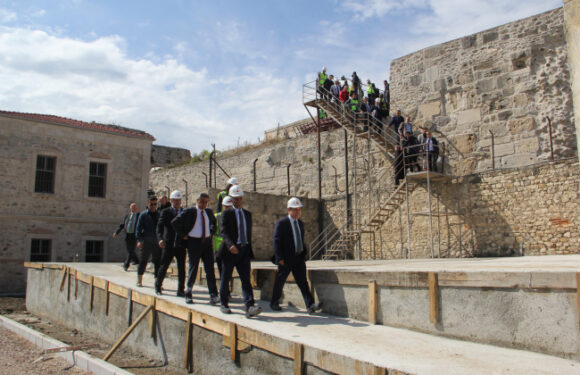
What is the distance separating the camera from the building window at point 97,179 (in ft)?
66.2

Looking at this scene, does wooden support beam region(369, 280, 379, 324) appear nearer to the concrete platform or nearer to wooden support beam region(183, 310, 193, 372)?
the concrete platform

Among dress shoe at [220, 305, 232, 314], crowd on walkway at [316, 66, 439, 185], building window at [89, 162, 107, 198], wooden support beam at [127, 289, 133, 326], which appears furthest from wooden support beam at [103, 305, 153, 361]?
building window at [89, 162, 107, 198]

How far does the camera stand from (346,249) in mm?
15867

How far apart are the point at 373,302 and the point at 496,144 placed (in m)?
10.5

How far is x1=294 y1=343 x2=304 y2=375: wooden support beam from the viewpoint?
4.92 m

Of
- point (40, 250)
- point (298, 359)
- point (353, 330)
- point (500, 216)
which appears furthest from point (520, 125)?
point (40, 250)

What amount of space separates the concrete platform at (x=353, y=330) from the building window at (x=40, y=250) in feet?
37.1

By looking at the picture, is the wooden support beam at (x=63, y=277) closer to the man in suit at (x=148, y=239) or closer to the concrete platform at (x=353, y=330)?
the man in suit at (x=148, y=239)

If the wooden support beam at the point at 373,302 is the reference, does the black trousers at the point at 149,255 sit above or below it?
above

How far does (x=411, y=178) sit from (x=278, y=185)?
8.06 metres

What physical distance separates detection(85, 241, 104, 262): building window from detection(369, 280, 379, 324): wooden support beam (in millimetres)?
16138

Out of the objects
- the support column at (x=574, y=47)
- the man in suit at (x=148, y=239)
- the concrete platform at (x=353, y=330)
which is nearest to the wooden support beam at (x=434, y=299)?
the concrete platform at (x=353, y=330)

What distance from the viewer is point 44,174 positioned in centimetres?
1914

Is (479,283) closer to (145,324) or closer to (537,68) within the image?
(145,324)
